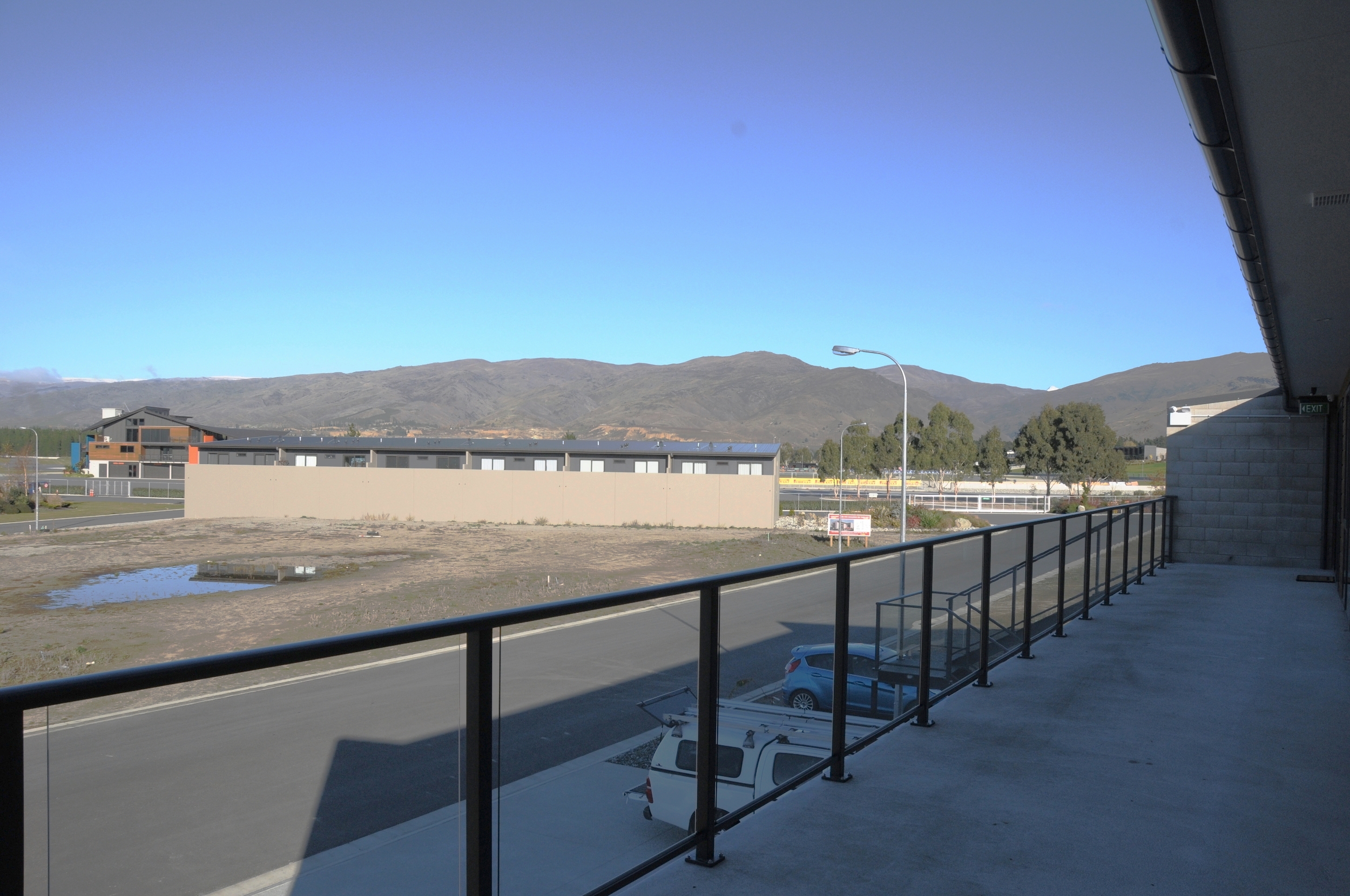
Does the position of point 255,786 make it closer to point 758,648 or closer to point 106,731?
point 106,731

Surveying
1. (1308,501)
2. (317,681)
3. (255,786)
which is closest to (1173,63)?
(317,681)

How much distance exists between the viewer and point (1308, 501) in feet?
53.8

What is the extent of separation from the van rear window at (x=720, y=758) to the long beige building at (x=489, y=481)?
171ft

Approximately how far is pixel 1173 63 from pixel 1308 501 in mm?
15883

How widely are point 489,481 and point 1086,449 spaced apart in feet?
135

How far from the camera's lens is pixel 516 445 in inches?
2520

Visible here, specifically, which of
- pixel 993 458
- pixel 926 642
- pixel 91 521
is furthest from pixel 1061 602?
pixel 993 458

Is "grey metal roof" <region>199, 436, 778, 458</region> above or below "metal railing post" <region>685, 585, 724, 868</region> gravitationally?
above

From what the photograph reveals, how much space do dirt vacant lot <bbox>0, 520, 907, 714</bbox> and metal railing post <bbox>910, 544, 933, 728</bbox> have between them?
53.0ft

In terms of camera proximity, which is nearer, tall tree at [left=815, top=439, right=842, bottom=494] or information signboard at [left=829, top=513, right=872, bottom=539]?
information signboard at [left=829, top=513, right=872, bottom=539]

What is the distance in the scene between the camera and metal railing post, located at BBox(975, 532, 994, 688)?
662 centimetres

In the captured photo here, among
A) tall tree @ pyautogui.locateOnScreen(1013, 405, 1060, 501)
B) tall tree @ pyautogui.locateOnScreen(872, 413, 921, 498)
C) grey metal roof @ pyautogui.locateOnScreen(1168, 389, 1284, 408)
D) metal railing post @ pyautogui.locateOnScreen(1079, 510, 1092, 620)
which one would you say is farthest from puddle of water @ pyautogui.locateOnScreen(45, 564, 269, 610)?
tall tree @ pyautogui.locateOnScreen(1013, 405, 1060, 501)

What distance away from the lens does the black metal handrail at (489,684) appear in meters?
1.68

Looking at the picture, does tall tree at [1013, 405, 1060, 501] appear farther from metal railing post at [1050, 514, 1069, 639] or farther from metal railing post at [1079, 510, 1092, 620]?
metal railing post at [1050, 514, 1069, 639]
